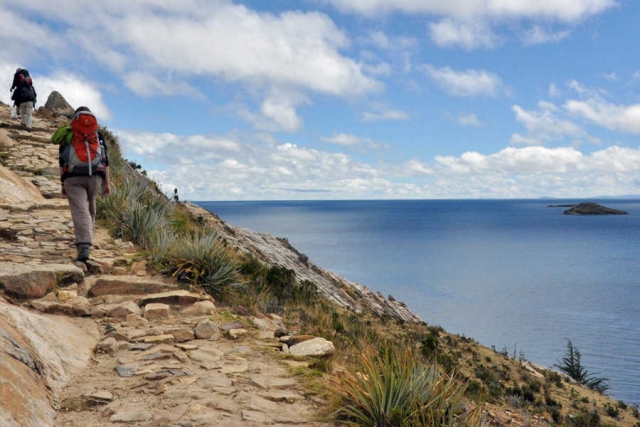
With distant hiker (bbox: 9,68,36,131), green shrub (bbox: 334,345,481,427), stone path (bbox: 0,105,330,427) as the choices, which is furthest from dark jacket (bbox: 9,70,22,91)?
green shrub (bbox: 334,345,481,427)

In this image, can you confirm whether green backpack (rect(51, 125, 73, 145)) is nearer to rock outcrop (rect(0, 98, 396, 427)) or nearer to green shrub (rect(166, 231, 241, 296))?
rock outcrop (rect(0, 98, 396, 427))

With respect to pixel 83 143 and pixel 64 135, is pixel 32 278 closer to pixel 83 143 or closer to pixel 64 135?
pixel 83 143

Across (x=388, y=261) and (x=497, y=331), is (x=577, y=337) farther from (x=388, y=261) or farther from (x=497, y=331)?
(x=388, y=261)

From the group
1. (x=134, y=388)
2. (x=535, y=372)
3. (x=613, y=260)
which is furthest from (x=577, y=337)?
(x=613, y=260)

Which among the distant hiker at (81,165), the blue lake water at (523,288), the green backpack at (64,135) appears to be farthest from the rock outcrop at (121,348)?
the blue lake water at (523,288)

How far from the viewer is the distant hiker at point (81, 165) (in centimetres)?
738

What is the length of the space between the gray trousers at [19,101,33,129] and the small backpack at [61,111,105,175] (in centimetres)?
1354

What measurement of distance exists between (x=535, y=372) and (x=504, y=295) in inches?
1569

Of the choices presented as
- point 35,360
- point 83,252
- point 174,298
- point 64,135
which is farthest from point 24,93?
point 35,360

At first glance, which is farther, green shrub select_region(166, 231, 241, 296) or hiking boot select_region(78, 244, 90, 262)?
green shrub select_region(166, 231, 241, 296)

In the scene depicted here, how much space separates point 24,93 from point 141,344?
16570 millimetres

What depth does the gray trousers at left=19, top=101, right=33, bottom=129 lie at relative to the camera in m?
18.5

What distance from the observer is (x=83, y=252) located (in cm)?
738

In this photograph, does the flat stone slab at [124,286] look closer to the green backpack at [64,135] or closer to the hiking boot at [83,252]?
the hiking boot at [83,252]
